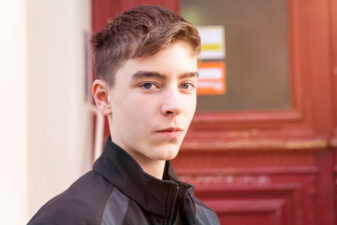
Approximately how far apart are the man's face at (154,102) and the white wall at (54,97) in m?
1.28

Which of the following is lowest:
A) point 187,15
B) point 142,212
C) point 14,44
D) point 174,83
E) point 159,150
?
point 142,212

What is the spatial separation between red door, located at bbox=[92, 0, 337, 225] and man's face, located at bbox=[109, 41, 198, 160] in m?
1.69

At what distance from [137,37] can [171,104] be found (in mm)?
199

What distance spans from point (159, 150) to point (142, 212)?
0.16 meters

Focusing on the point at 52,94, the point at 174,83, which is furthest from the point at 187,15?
the point at 174,83

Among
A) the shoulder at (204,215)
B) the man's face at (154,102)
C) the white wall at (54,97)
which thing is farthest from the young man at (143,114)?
the white wall at (54,97)

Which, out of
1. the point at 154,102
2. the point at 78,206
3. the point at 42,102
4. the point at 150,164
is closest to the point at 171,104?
the point at 154,102

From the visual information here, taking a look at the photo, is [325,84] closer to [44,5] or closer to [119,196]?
[44,5]

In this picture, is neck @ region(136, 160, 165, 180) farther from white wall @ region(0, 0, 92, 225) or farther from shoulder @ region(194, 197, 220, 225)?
white wall @ region(0, 0, 92, 225)

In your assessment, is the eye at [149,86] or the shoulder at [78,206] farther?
the eye at [149,86]

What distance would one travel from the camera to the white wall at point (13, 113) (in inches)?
88.3

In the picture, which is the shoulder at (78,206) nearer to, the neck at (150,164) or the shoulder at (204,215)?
the neck at (150,164)

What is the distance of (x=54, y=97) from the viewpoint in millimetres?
2859

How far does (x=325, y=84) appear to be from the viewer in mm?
3201
